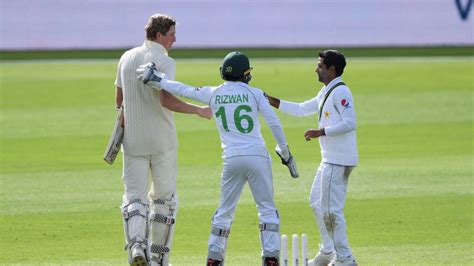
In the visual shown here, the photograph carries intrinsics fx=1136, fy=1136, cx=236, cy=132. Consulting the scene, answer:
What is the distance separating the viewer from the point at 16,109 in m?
21.4

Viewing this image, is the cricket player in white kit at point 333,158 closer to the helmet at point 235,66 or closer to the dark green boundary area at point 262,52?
the helmet at point 235,66

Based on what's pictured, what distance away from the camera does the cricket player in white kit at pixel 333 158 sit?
9.27m

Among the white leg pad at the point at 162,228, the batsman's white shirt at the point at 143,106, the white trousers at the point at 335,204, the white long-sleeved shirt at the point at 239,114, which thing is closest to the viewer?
the white long-sleeved shirt at the point at 239,114

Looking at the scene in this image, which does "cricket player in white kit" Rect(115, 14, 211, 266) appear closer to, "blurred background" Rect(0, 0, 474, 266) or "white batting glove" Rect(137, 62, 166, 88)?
"white batting glove" Rect(137, 62, 166, 88)

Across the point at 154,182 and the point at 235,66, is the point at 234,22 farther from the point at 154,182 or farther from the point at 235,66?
→ the point at 235,66

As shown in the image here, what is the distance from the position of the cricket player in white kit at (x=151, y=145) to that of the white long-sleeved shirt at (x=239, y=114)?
379 millimetres

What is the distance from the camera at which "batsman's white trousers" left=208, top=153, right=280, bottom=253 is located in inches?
351

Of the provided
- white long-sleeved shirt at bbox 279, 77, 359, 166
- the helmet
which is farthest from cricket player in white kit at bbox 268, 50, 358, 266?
the helmet

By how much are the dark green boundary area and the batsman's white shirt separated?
20349 millimetres

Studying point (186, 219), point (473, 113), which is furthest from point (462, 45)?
point (186, 219)

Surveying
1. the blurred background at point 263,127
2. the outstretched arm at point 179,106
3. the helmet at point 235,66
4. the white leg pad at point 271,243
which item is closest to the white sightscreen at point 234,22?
the blurred background at point 263,127

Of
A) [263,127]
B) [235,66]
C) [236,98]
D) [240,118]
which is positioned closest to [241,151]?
[240,118]

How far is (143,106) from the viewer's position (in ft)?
31.3

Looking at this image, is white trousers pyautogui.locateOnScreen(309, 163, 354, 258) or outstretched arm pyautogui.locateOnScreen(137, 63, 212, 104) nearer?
outstretched arm pyautogui.locateOnScreen(137, 63, 212, 104)
